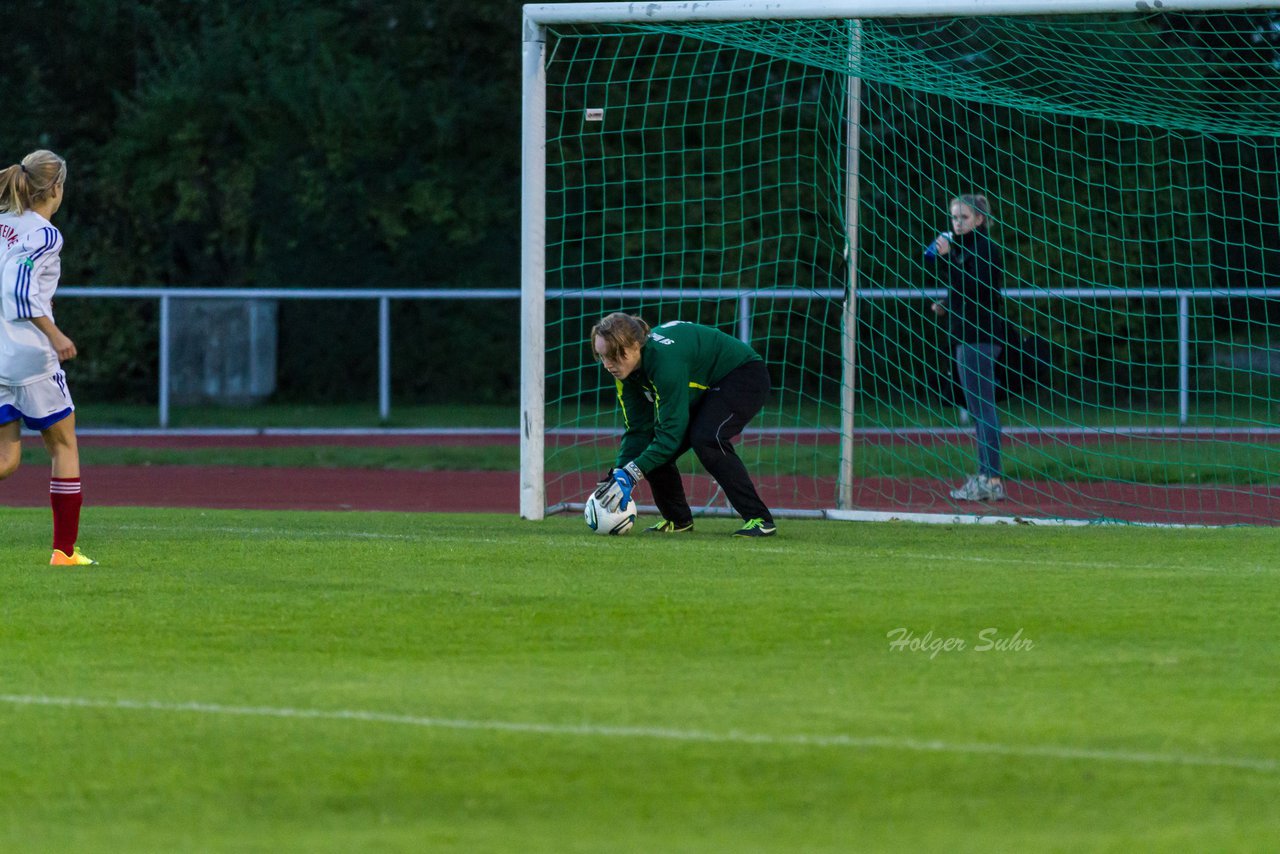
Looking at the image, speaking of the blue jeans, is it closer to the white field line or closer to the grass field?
the grass field

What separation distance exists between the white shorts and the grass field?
701 mm

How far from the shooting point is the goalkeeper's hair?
930 centimetres

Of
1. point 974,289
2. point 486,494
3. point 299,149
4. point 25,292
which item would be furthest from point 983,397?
point 299,149

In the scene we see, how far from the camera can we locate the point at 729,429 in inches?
381

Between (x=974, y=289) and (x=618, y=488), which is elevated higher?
(x=974, y=289)

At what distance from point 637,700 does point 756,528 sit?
4365 mm

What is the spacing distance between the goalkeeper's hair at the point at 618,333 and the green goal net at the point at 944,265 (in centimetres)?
174

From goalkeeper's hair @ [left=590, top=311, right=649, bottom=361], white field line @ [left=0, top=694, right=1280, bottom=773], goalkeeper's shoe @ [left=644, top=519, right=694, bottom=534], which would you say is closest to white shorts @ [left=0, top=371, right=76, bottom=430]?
goalkeeper's hair @ [left=590, top=311, right=649, bottom=361]

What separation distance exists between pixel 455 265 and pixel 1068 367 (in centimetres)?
1029

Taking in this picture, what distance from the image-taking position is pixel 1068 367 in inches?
664

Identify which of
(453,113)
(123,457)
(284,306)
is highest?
(453,113)

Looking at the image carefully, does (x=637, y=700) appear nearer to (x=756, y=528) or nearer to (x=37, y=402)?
(x=37, y=402)

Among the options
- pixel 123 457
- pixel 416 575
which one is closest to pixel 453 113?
pixel 123 457

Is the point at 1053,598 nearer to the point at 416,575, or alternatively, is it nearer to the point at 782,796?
the point at 416,575
